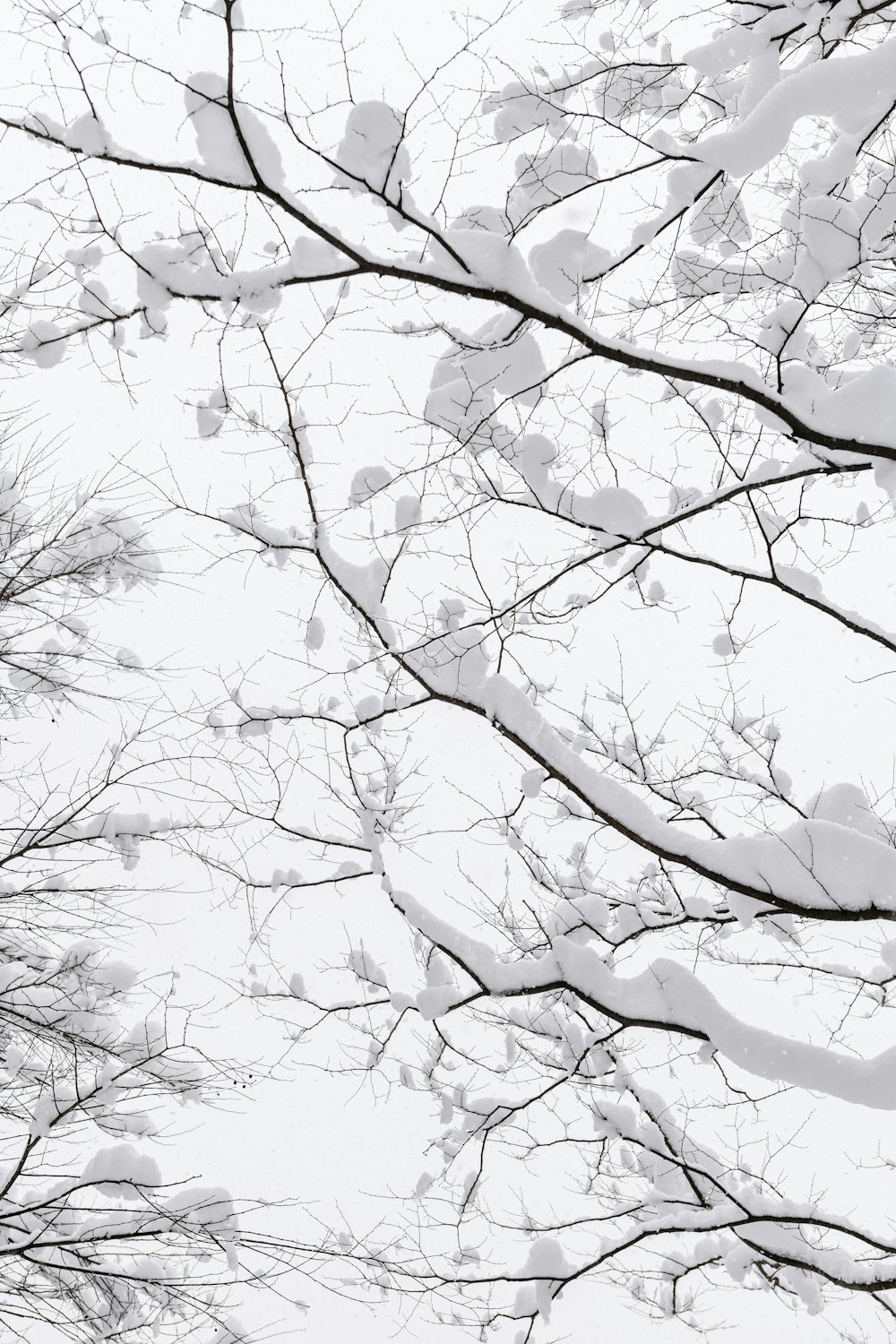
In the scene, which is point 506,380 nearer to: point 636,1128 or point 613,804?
point 613,804

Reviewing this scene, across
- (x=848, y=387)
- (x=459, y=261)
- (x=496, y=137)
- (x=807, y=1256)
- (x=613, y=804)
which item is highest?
(x=496, y=137)

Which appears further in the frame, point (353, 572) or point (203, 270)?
point (353, 572)

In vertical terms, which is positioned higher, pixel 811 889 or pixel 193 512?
pixel 193 512

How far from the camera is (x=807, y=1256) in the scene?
3.37m

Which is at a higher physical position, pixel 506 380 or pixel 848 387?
pixel 506 380

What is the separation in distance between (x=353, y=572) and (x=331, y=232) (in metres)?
1.80

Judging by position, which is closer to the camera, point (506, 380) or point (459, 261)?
point (459, 261)

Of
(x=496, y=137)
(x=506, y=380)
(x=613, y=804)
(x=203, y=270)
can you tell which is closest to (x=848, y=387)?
(x=506, y=380)

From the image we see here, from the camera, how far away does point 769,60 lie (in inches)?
108

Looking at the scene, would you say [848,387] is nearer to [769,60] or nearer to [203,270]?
[769,60]

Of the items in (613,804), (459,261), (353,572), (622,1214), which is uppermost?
(353,572)

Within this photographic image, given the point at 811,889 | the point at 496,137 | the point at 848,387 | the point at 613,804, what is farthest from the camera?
the point at 496,137

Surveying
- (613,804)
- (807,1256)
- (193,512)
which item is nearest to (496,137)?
(193,512)

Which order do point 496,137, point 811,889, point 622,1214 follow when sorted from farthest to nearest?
1. point 622,1214
2. point 496,137
3. point 811,889
